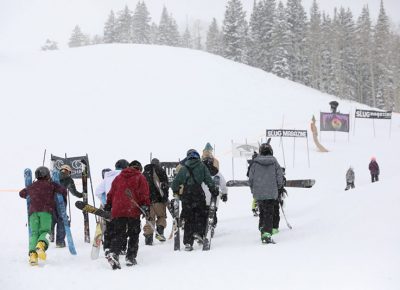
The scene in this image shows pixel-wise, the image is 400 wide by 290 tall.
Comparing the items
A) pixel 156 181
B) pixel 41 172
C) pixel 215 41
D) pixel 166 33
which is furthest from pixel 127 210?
pixel 166 33

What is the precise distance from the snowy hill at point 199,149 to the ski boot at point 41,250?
0.73 feet

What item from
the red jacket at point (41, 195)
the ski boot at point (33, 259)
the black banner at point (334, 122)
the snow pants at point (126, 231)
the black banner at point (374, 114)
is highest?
the black banner at point (374, 114)

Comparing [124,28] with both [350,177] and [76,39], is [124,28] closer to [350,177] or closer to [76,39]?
→ [76,39]

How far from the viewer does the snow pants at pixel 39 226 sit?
26.5ft

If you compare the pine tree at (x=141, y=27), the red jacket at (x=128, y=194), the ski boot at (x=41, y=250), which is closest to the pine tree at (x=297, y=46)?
the pine tree at (x=141, y=27)

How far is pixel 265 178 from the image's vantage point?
901cm

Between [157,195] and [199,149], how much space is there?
19041 mm

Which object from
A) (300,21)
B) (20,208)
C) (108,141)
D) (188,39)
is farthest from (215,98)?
(188,39)

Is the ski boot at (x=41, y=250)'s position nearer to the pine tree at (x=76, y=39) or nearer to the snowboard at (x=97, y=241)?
the snowboard at (x=97, y=241)

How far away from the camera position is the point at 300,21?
233ft

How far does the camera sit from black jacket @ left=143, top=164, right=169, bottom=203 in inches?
407

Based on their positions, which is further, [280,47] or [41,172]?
[280,47]

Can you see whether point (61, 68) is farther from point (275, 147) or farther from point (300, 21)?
point (300, 21)

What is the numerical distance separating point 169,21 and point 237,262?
8845 centimetres
